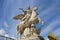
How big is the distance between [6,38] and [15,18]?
6.39 feet

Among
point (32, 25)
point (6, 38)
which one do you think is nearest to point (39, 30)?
point (32, 25)

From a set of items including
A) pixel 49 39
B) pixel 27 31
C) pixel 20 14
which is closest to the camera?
pixel 49 39

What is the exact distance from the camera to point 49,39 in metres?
16.0

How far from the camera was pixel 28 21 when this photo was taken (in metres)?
17.9

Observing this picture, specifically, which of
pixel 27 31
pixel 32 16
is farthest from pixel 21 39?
pixel 32 16

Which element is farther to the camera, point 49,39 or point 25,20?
point 25,20

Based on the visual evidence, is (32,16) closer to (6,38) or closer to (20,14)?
(20,14)

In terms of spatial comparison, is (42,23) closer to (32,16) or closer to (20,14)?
(32,16)

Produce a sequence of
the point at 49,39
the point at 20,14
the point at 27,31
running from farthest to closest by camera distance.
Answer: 1. the point at 20,14
2. the point at 27,31
3. the point at 49,39

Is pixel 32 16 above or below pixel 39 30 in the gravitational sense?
above

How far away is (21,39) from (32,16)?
208 centimetres

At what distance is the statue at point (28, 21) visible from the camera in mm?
17377

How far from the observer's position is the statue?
17.4m

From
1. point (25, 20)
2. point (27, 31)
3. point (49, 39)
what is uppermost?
point (25, 20)
